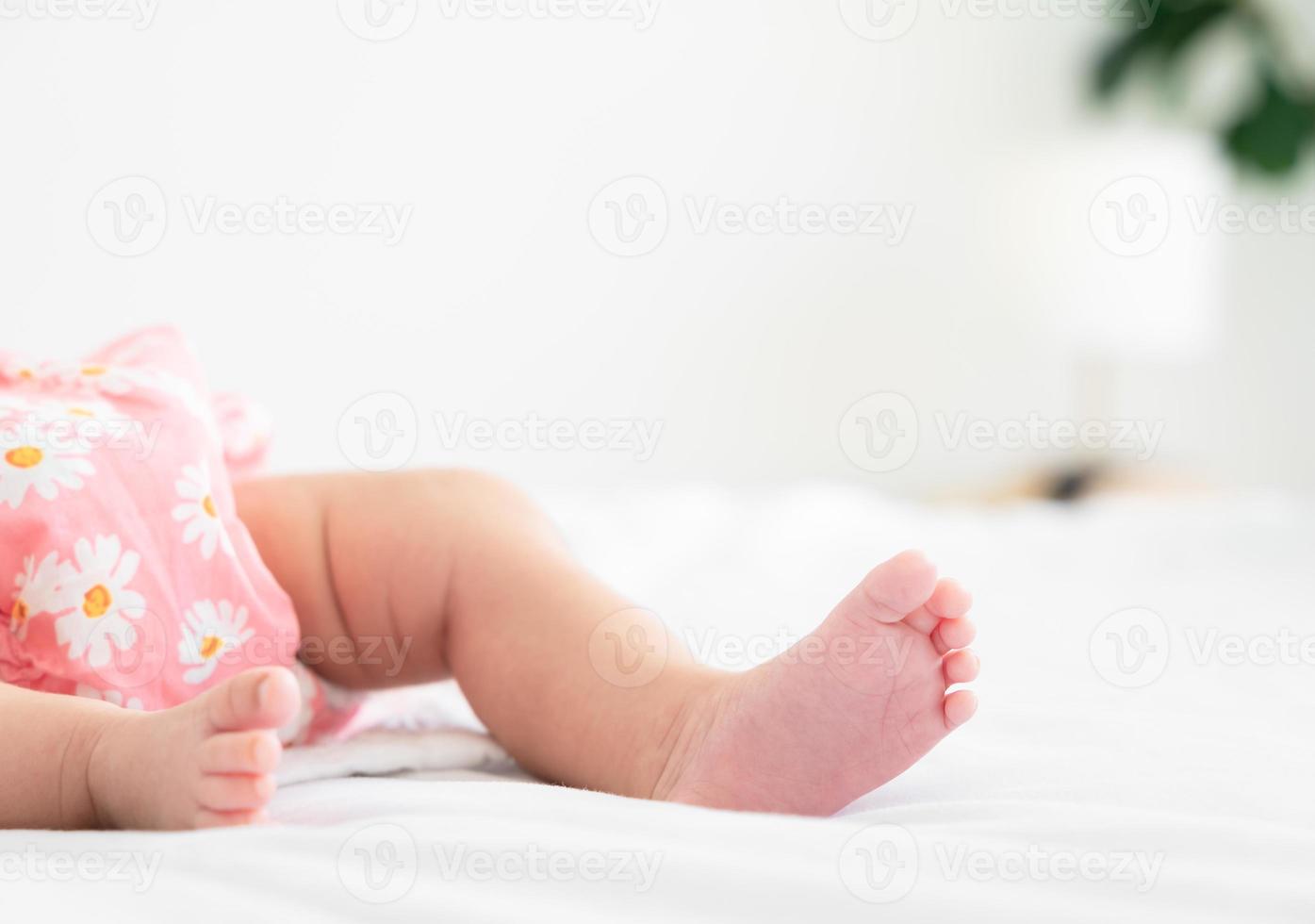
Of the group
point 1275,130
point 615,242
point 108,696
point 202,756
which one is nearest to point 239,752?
point 202,756

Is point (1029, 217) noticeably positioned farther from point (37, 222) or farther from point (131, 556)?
point (131, 556)

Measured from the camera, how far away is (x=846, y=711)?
615 mm

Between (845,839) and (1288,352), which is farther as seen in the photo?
(1288,352)

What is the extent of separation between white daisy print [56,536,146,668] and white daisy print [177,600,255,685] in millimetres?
34

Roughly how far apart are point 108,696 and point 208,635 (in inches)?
2.8

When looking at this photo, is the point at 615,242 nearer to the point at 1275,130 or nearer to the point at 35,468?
the point at 1275,130

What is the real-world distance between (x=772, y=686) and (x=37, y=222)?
1.98m

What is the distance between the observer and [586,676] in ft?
2.34

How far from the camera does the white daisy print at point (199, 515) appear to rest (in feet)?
2.51

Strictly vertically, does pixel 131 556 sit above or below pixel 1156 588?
above

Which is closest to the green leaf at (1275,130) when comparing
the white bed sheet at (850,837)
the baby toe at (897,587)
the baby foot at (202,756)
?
the white bed sheet at (850,837)

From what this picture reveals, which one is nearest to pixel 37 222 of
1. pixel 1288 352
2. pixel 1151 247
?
pixel 1151 247

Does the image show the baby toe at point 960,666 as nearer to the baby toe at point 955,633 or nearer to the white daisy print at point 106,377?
the baby toe at point 955,633

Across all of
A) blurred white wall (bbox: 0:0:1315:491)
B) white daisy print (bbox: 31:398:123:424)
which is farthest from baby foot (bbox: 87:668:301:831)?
blurred white wall (bbox: 0:0:1315:491)
